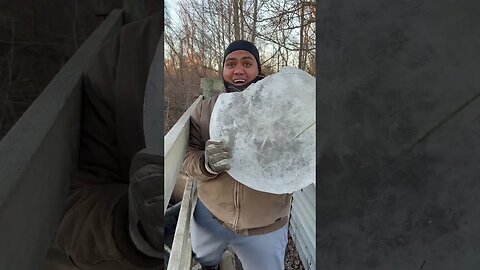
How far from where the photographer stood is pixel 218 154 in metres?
1.20

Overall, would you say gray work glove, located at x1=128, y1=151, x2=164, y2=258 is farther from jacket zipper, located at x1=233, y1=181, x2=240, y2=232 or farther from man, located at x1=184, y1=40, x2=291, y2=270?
jacket zipper, located at x1=233, y1=181, x2=240, y2=232

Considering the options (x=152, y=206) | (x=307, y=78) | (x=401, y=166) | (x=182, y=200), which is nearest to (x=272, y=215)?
(x=182, y=200)

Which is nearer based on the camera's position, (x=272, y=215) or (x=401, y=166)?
(x=401, y=166)

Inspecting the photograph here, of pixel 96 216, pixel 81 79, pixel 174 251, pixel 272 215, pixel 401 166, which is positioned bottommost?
pixel 174 251

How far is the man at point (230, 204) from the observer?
1.19 metres

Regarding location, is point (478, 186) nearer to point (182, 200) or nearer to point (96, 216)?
point (96, 216)

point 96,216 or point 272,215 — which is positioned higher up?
point 96,216

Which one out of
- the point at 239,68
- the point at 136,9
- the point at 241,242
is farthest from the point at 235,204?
the point at 136,9

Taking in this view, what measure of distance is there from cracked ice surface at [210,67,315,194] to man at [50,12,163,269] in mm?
343

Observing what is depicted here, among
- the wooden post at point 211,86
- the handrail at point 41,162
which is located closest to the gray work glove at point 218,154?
the wooden post at point 211,86

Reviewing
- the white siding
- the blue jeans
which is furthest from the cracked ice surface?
the white siding

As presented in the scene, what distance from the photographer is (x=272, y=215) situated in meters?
1.45

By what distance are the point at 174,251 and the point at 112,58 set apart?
889mm

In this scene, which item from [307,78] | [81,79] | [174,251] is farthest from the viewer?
[174,251]
